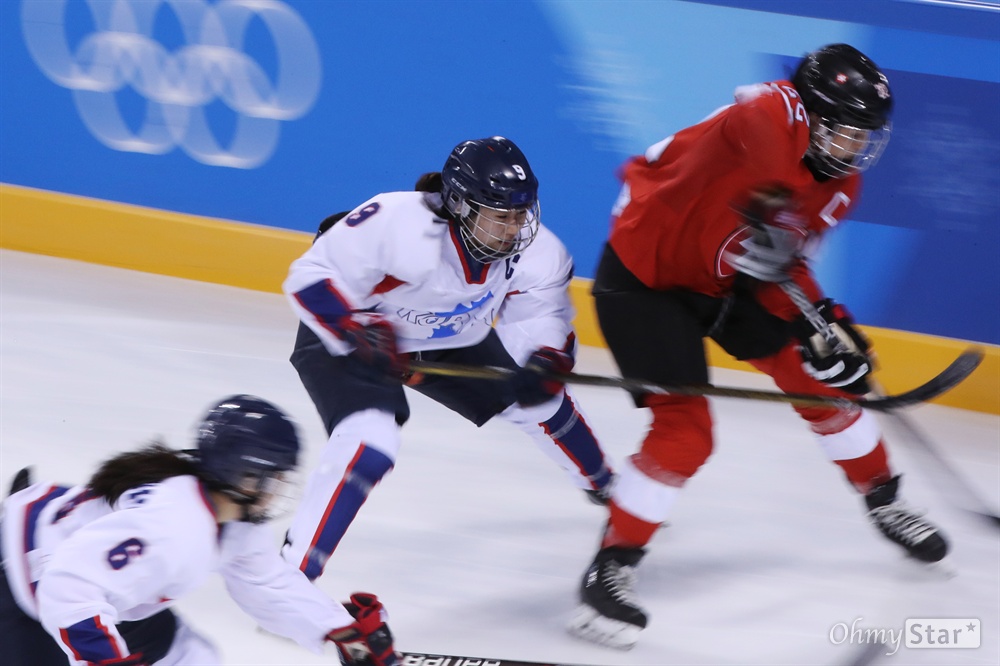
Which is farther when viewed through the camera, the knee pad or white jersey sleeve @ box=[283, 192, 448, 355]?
the knee pad

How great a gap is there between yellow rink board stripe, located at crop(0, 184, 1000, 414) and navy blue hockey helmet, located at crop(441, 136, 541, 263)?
6.59 ft

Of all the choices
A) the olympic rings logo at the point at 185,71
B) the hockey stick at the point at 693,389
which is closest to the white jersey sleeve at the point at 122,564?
the hockey stick at the point at 693,389

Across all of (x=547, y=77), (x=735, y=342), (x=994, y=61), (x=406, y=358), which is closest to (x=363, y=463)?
(x=406, y=358)

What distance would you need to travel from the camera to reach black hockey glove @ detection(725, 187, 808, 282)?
8.45ft

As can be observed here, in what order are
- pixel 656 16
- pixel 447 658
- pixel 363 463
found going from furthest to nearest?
pixel 656 16
pixel 363 463
pixel 447 658

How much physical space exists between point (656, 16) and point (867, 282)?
3.88ft

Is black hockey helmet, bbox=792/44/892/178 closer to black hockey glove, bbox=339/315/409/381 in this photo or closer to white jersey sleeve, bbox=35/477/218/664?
black hockey glove, bbox=339/315/409/381

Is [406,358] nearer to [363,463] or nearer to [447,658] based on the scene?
[363,463]

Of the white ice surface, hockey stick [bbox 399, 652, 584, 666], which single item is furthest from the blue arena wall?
hockey stick [bbox 399, 652, 584, 666]

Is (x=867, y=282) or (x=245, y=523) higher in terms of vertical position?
(x=245, y=523)

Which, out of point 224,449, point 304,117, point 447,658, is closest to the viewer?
point 224,449

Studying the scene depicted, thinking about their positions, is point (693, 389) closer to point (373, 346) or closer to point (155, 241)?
point (373, 346)

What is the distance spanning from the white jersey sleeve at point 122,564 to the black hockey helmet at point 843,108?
153cm

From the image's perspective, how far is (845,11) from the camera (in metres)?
4.14
